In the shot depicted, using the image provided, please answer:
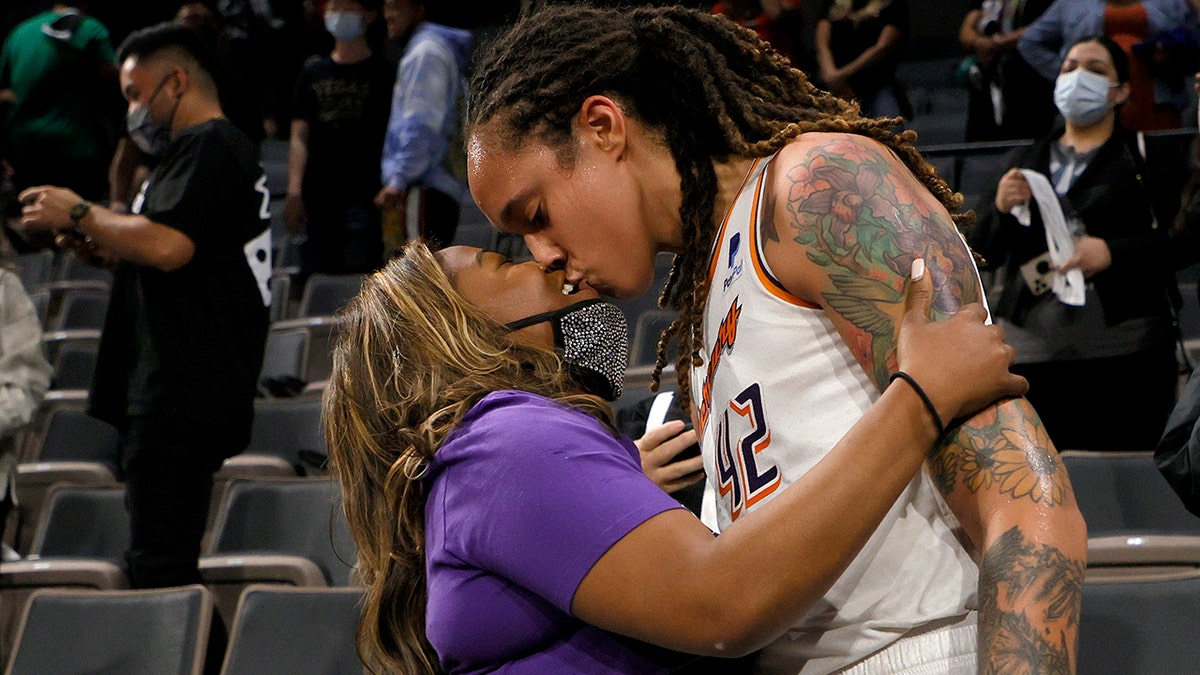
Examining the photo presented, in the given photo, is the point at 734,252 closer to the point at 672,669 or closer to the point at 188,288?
the point at 672,669

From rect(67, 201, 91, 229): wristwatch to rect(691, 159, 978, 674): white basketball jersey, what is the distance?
2582 mm

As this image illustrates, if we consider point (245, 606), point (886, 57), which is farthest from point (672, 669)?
point (886, 57)

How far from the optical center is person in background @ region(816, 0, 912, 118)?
608 cm

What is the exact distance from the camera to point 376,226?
5.66 metres

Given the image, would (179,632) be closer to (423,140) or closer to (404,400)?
(404,400)

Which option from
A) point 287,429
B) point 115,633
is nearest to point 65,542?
point 287,429

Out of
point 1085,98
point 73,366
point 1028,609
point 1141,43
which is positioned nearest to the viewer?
point 1028,609

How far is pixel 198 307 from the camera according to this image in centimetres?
351

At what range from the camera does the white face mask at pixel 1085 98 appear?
3.71 meters

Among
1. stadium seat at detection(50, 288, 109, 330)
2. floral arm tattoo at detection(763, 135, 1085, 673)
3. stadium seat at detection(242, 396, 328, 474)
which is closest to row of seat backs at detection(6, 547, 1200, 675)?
stadium seat at detection(242, 396, 328, 474)

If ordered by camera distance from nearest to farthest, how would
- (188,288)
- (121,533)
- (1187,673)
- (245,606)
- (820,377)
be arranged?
1. (820,377)
2. (1187,673)
3. (245,606)
4. (188,288)
5. (121,533)

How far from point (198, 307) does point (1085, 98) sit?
263 cm

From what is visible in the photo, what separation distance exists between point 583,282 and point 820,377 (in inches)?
13.9

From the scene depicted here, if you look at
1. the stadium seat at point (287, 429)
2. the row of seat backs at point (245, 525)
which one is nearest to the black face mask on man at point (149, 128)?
the stadium seat at point (287, 429)
